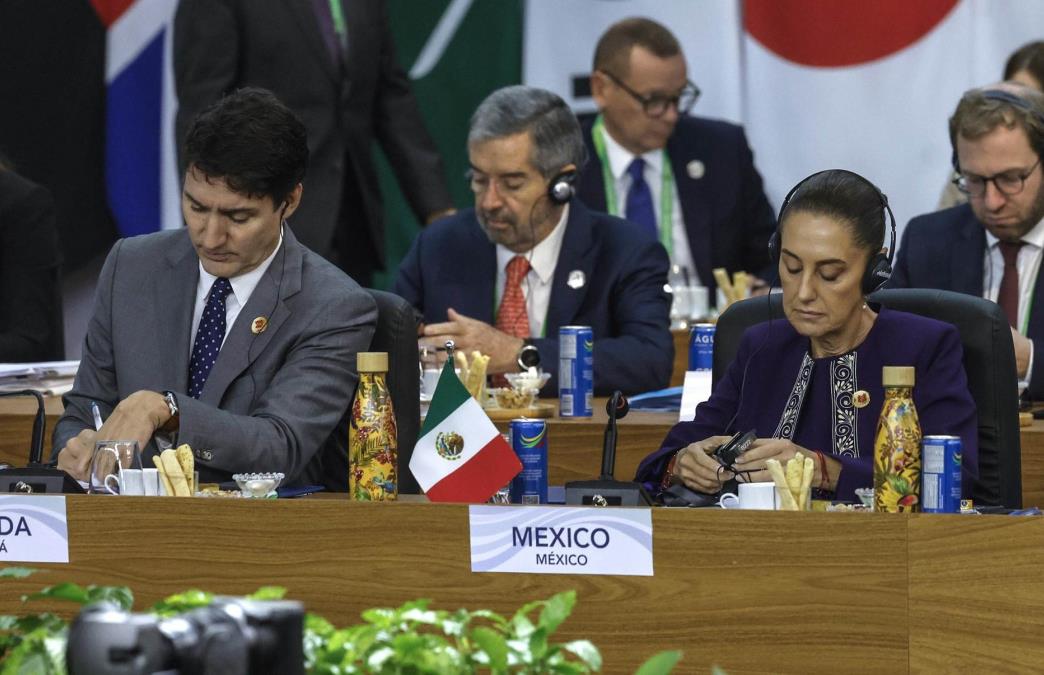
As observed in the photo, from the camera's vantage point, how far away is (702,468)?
2.78 meters

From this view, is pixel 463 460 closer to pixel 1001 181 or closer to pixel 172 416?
pixel 172 416

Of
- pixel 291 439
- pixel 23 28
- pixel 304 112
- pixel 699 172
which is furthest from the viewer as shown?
pixel 23 28

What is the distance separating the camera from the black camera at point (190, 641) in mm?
1136

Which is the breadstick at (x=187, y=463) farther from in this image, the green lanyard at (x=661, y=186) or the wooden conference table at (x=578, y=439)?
the green lanyard at (x=661, y=186)

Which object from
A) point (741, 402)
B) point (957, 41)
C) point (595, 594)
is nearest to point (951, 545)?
point (595, 594)

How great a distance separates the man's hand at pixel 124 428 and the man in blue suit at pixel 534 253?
4.86 feet

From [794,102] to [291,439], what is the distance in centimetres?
361

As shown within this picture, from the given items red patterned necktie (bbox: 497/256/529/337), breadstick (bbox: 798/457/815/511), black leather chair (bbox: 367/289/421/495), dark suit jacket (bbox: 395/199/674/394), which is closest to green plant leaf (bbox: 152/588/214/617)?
breadstick (bbox: 798/457/815/511)

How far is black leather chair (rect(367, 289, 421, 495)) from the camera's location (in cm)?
306

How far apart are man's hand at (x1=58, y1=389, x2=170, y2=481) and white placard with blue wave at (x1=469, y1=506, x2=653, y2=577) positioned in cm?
81

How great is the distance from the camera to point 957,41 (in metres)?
6.02

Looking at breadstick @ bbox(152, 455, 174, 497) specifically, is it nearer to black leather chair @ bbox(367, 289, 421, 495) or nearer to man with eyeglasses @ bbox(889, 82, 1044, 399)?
black leather chair @ bbox(367, 289, 421, 495)

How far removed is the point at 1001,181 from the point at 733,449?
1698 millimetres

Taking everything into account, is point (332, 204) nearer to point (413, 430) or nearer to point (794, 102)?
point (794, 102)
